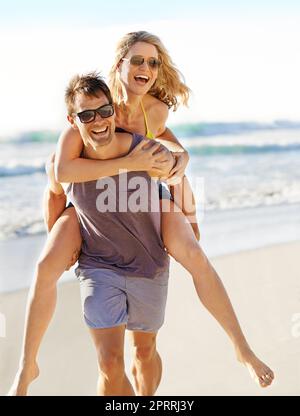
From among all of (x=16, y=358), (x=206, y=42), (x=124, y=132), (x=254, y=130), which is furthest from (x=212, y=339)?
(x=254, y=130)

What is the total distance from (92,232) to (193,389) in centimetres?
126

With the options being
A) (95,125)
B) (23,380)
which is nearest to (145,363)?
(23,380)

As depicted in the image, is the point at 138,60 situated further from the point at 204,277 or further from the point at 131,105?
the point at 204,277

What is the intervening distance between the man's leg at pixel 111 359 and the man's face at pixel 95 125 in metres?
0.71

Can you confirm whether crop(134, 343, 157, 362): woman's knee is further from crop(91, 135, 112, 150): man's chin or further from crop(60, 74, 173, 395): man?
crop(91, 135, 112, 150): man's chin

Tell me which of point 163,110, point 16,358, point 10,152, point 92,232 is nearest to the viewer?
point 92,232

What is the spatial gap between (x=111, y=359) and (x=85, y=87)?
1.04 metres

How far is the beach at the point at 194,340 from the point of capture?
3975 millimetres

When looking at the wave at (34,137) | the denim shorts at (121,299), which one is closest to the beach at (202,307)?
the denim shorts at (121,299)

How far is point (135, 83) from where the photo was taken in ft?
10.4

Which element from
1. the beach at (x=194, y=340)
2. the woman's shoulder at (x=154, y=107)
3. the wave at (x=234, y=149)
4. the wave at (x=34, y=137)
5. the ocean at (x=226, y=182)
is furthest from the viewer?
the wave at (x=234, y=149)

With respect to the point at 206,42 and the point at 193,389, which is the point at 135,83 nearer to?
the point at 193,389

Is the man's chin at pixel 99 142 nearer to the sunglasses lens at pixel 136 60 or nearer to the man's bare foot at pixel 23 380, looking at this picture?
the sunglasses lens at pixel 136 60

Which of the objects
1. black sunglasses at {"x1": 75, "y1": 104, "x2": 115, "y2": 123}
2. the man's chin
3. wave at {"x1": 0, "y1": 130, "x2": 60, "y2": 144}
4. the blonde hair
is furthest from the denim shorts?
wave at {"x1": 0, "y1": 130, "x2": 60, "y2": 144}
